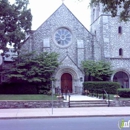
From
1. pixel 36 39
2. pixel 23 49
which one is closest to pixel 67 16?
pixel 36 39

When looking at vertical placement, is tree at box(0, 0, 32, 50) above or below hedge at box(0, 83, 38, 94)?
above

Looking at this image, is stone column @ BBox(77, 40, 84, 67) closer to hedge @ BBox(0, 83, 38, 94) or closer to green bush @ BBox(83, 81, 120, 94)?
green bush @ BBox(83, 81, 120, 94)

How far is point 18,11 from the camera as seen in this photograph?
27.5 metres

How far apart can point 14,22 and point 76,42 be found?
960 centimetres

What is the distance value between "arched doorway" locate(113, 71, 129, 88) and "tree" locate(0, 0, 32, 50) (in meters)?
14.1

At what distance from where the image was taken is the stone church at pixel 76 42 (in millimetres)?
33156

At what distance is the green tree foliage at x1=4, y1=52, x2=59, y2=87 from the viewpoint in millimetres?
28875

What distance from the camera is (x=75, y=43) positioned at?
112 feet

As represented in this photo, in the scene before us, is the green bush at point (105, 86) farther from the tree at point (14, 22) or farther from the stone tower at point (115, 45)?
the tree at point (14, 22)

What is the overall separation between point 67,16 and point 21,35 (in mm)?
9415

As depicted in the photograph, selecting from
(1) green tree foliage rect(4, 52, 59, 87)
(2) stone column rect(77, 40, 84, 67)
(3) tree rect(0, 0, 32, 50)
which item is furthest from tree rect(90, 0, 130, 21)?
(2) stone column rect(77, 40, 84, 67)

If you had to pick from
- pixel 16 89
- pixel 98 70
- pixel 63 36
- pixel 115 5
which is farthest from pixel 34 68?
pixel 115 5

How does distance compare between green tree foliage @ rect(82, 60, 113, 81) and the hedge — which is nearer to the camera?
the hedge

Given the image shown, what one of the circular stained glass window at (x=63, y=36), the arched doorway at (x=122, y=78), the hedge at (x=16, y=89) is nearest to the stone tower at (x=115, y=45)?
the arched doorway at (x=122, y=78)
